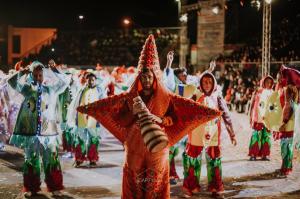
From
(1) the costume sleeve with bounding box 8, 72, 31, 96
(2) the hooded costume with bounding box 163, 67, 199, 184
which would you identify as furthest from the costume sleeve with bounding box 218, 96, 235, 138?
(1) the costume sleeve with bounding box 8, 72, 31, 96

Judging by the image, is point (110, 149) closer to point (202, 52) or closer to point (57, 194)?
point (57, 194)

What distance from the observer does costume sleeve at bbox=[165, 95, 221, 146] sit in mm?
5332

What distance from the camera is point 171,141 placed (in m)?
5.39

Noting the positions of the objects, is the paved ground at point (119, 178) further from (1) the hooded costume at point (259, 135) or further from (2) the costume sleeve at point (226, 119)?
(2) the costume sleeve at point (226, 119)

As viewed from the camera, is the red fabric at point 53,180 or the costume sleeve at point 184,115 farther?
the red fabric at point 53,180

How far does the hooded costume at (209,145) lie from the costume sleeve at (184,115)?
7.98 ft

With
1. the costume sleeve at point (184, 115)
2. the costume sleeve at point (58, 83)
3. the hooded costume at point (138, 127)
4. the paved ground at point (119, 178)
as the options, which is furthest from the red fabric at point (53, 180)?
the costume sleeve at point (184, 115)

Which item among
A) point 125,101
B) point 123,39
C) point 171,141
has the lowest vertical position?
point 171,141

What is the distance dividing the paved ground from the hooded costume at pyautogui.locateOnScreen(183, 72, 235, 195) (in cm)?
24

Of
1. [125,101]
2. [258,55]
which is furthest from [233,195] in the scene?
[258,55]

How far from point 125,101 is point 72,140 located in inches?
265

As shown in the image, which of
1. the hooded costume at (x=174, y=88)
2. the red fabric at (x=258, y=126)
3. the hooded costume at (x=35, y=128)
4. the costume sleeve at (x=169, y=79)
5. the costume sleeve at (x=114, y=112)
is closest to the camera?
the costume sleeve at (x=114, y=112)

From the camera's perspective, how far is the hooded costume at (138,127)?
509 cm

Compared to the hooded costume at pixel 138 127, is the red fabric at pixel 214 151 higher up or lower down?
lower down
